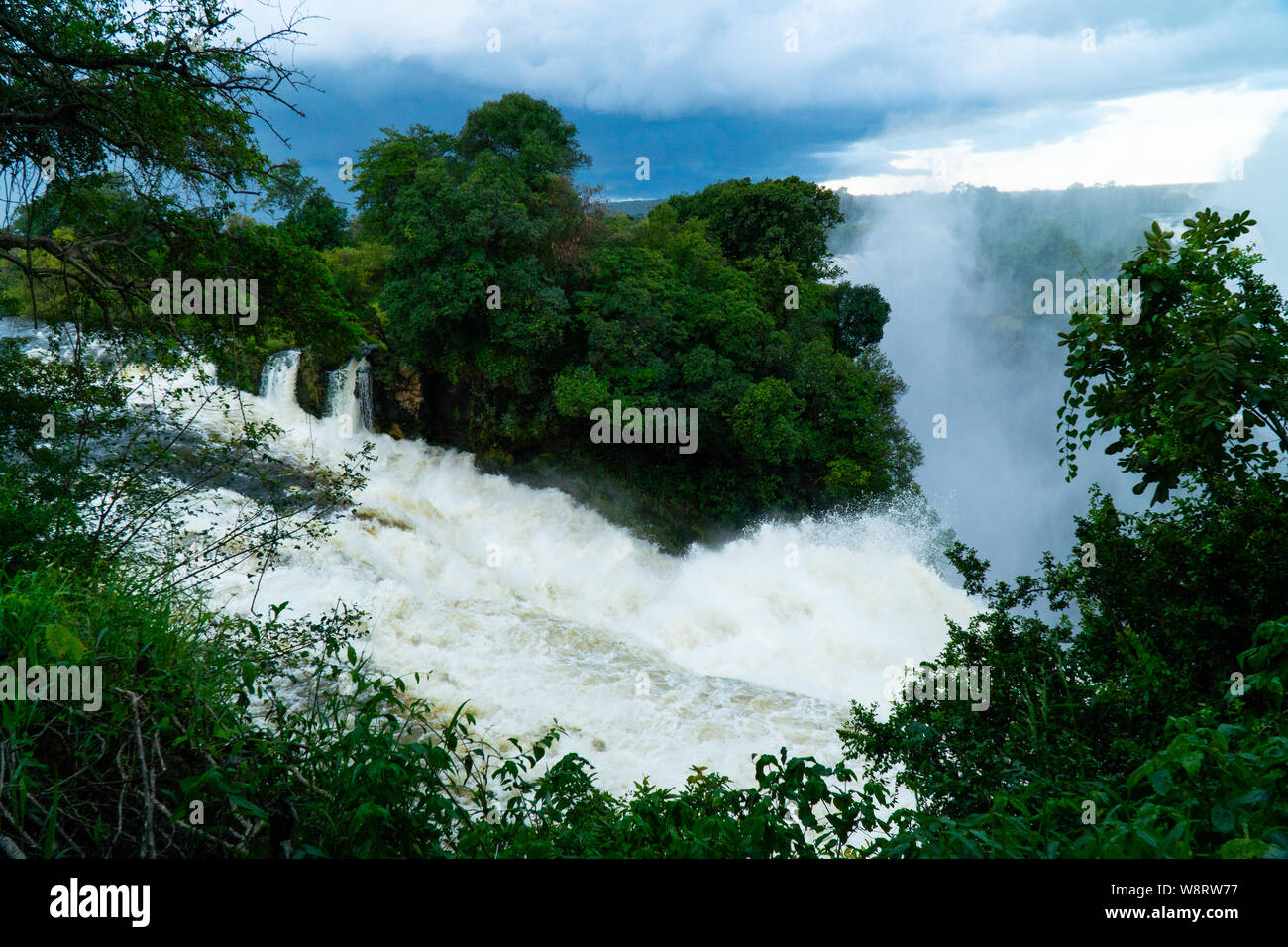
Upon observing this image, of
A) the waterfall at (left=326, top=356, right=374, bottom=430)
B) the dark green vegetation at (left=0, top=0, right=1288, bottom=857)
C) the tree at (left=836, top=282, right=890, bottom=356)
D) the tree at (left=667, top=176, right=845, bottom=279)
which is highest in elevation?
the tree at (left=667, top=176, right=845, bottom=279)

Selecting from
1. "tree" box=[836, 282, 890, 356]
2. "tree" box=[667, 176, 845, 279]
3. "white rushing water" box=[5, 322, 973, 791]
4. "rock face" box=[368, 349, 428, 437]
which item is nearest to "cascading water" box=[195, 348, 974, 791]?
"white rushing water" box=[5, 322, 973, 791]

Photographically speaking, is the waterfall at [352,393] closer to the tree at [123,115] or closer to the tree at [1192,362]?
the tree at [123,115]

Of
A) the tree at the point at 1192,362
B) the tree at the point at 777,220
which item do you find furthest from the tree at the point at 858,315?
the tree at the point at 1192,362

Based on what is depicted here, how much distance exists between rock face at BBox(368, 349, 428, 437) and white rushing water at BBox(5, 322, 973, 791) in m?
0.39

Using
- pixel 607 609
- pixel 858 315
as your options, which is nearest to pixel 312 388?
pixel 607 609

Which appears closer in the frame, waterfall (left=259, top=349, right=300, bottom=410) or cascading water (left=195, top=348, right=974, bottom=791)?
cascading water (left=195, top=348, right=974, bottom=791)

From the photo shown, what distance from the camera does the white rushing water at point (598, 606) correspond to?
30.0 ft

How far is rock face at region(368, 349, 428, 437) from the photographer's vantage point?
17391 millimetres

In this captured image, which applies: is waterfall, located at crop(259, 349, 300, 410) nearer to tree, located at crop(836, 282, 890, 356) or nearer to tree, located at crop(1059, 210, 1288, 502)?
tree, located at crop(836, 282, 890, 356)

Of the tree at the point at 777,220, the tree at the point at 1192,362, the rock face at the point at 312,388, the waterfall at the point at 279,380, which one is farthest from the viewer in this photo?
the tree at the point at 777,220

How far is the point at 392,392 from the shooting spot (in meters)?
17.5

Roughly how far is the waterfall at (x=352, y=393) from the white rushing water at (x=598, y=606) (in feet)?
0.22

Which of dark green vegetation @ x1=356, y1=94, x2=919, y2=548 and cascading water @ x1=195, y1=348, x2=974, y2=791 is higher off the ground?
dark green vegetation @ x1=356, y1=94, x2=919, y2=548

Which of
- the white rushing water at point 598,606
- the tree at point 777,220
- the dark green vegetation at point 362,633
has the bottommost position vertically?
the white rushing water at point 598,606
